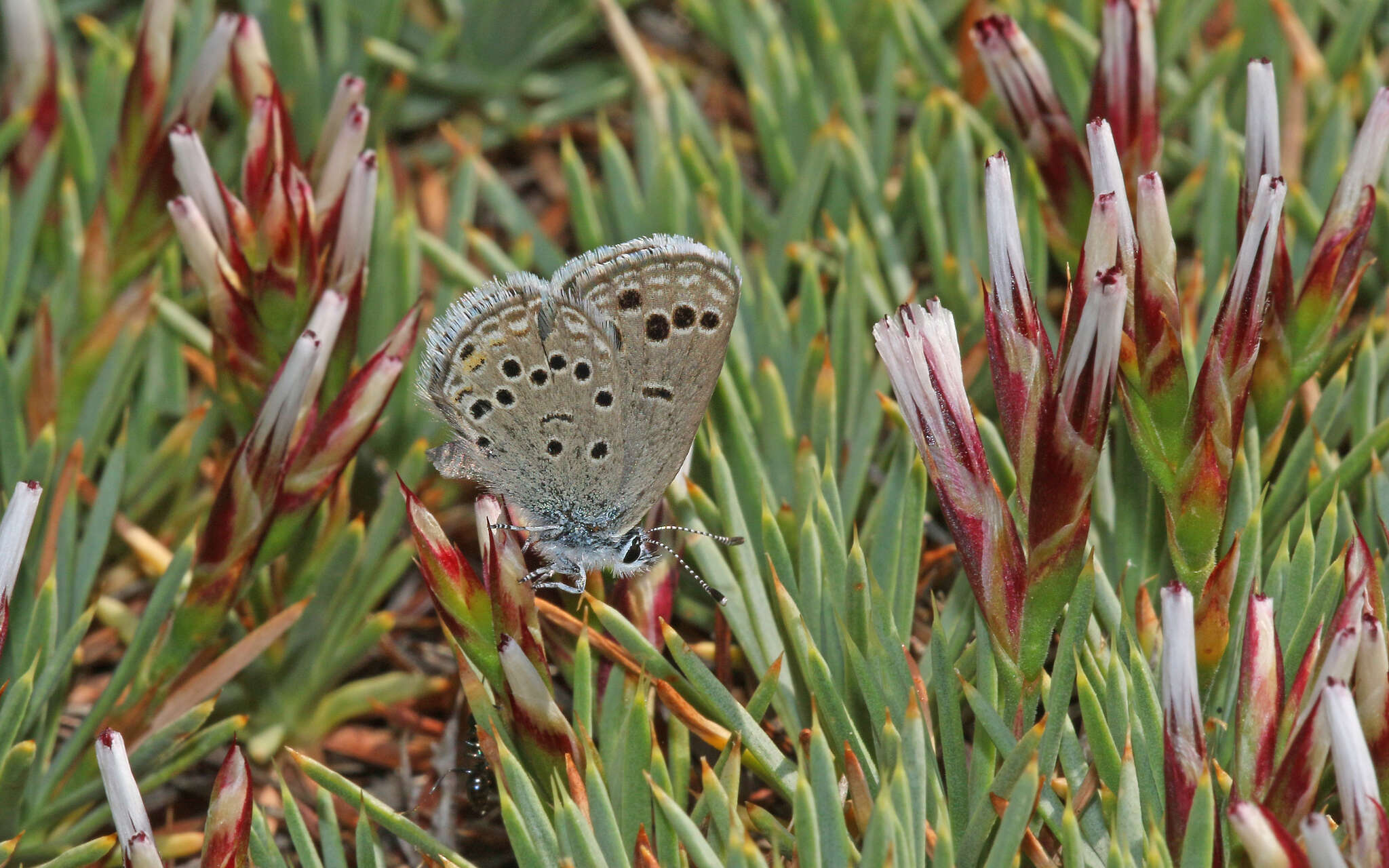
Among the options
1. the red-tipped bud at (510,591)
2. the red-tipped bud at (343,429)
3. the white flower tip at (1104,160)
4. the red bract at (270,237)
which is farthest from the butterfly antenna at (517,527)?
the white flower tip at (1104,160)

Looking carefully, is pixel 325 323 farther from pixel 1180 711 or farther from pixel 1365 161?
pixel 1365 161

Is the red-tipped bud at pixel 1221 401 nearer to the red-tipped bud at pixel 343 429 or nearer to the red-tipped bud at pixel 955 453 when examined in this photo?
the red-tipped bud at pixel 955 453

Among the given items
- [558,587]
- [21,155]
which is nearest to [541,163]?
[21,155]

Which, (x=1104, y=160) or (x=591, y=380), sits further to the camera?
(x=591, y=380)

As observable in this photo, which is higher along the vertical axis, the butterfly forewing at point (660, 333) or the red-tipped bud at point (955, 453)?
the butterfly forewing at point (660, 333)

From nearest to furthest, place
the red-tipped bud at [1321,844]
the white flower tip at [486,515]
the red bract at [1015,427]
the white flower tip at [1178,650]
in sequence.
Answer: the red-tipped bud at [1321,844] → the white flower tip at [1178,650] → the red bract at [1015,427] → the white flower tip at [486,515]

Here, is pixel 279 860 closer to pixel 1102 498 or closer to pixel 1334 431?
pixel 1102 498

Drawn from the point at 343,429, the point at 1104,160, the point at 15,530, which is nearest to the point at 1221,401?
the point at 1104,160
